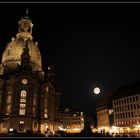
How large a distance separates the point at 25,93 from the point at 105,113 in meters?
49.8

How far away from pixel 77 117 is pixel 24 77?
74.9 meters

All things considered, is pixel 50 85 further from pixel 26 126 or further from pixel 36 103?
pixel 26 126

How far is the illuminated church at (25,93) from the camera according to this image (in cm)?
9169

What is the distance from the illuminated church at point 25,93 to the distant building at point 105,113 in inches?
1060

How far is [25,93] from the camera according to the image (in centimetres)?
9625

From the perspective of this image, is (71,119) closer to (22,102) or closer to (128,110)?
(128,110)

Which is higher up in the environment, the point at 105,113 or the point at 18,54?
the point at 18,54

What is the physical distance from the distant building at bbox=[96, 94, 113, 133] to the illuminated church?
26.9 meters

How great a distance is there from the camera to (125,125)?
98.7 m

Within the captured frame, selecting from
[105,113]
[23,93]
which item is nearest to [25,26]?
[23,93]

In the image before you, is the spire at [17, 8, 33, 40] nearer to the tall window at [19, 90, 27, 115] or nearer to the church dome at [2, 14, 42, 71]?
the church dome at [2, 14, 42, 71]

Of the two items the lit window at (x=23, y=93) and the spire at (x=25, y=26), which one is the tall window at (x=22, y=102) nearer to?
the lit window at (x=23, y=93)

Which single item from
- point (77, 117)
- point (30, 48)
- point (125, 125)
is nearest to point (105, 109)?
point (125, 125)

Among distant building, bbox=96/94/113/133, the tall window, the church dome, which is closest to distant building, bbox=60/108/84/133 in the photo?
distant building, bbox=96/94/113/133
